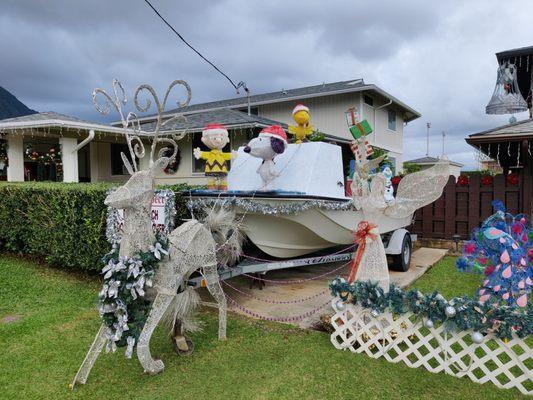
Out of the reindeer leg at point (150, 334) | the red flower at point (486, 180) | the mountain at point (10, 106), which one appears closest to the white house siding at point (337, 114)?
the red flower at point (486, 180)

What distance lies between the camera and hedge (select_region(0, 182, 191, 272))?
599cm

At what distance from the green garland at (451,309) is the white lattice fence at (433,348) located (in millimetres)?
71

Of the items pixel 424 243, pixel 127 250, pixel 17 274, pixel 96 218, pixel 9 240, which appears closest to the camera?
pixel 127 250

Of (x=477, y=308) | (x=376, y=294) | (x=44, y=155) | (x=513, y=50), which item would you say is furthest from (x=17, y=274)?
(x=513, y=50)

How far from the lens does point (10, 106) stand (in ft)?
110

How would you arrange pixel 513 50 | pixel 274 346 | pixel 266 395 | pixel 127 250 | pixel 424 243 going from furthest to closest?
1. pixel 513 50
2. pixel 424 243
3. pixel 274 346
4. pixel 127 250
5. pixel 266 395

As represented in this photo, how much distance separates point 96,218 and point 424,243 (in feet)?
25.5

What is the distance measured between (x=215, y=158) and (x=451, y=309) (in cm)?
446

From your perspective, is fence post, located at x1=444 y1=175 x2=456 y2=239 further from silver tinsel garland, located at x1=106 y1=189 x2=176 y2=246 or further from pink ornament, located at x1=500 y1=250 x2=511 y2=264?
silver tinsel garland, located at x1=106 y1=189 x2=176 y2=246

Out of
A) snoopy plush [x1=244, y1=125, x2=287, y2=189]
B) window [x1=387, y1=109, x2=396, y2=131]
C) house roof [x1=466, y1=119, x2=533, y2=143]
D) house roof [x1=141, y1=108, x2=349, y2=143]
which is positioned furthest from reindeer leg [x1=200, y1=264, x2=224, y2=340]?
window [x1=387, y1=109, x2=396, y2=131]

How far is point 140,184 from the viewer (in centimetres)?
328

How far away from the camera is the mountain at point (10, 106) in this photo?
1242 inches

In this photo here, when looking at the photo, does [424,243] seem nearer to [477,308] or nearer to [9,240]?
[477,308]

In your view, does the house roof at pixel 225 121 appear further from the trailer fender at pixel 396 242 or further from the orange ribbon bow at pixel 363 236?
the orange ribbon bow at pixel 363 236
